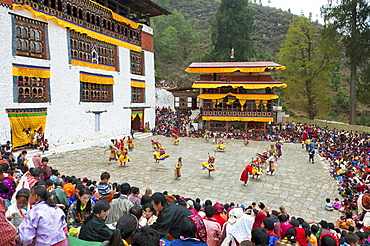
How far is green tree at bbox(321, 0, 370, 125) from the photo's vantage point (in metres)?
28.6

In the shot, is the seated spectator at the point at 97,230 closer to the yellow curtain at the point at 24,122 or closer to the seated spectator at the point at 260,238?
the seated spectator at the point at 260,238

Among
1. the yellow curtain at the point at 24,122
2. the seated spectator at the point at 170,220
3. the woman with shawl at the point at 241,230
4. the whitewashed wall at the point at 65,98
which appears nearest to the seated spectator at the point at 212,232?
the woman with shawl at the point at 241,230

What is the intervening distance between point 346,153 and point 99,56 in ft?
68.6

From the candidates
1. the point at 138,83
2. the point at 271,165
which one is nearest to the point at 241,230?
the point at 271,165

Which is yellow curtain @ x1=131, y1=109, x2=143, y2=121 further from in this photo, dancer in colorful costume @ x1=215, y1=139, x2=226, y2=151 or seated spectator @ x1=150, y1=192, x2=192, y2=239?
seated spectator @ x1=150, y1=192, x2=192, y2=239

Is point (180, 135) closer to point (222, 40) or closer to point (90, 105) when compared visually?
point (90, 105)

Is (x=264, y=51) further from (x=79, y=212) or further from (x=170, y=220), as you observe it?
(x=79, y=212)

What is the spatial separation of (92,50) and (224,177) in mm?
15827

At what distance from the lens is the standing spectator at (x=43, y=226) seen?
11.9 feet

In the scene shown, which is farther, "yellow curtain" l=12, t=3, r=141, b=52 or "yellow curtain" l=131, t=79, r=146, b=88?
"yellow curtain" l=131, t=79, r=146, b=88

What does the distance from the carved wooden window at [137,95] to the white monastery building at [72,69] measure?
109 mm

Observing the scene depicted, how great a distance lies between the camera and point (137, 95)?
27.9m

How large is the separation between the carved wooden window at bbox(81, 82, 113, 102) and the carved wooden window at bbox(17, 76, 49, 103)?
3359mm

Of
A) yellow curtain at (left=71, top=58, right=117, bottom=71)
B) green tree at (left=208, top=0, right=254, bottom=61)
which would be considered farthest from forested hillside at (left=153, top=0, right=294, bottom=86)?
yellow curtain at (left=71, top=58, right=117, bottom=71)
